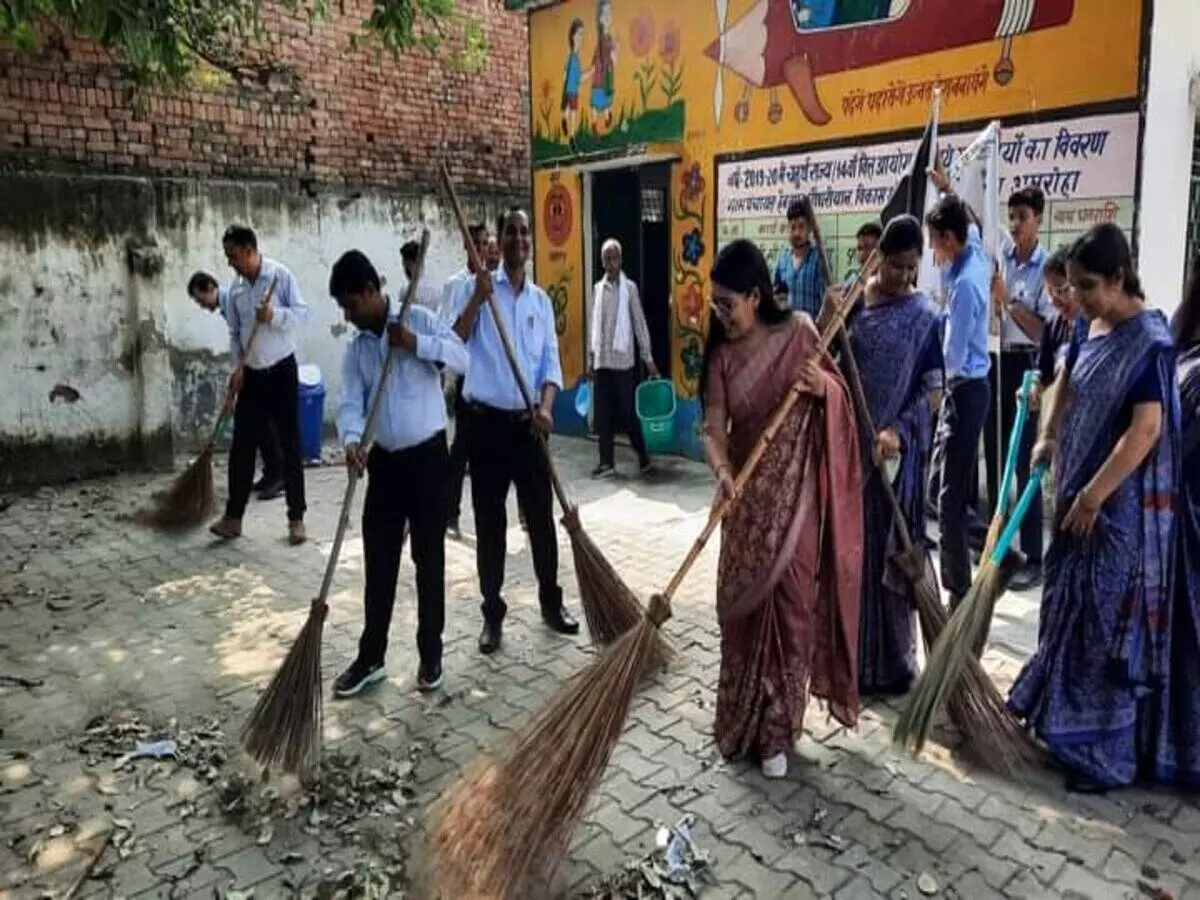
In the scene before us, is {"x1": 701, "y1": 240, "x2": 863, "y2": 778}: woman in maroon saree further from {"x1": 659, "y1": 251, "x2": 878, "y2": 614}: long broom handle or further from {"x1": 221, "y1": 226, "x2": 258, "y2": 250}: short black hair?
{"x1": 221, "y1": 226, "x2": 258, "y2": 250}: short black hair

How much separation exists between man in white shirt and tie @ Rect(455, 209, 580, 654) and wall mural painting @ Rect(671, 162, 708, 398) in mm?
3748

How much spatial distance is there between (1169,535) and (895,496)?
3.28 feet

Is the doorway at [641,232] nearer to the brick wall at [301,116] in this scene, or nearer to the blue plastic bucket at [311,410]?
the brick wall at [301,116]

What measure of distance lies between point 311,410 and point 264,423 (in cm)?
211

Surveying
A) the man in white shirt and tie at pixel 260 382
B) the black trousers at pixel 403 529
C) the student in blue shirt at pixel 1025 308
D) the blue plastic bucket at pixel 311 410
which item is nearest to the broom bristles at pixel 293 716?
the black trousers at pixel 403 529

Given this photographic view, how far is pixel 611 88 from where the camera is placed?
8828 mm

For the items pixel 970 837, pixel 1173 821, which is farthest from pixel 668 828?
pixel 1173 821

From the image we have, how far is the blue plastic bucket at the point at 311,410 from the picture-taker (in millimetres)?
8344

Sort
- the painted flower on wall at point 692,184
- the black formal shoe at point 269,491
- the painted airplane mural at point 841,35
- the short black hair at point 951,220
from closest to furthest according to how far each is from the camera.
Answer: the short black hair at point 951,220 < the painted airplane mural at point 841,35 < the black formal shoe at point 269,491 < the painted flower on wall at point 692,184

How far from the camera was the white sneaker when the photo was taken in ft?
10.8

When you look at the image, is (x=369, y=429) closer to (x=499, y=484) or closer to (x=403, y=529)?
(x=403, y=529)

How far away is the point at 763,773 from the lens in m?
3.33

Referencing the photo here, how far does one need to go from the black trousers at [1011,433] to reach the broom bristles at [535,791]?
10.5ft

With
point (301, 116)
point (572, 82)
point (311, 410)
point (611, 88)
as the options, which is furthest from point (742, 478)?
point (301, 116)
